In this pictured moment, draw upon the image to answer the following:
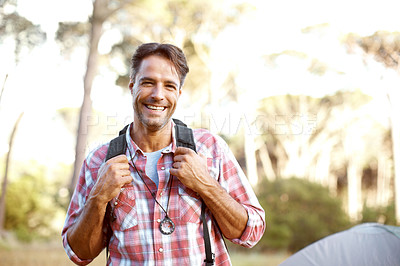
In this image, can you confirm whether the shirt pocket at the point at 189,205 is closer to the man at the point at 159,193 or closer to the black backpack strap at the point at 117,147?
the man at the point at 159,193

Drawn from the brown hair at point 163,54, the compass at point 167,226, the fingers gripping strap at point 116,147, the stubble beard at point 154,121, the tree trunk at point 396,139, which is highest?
the tree trunk at point 396,139

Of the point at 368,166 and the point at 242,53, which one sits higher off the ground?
the point at 242,53

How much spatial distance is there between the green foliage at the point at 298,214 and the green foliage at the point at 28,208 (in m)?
5.42

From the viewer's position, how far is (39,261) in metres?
6.21

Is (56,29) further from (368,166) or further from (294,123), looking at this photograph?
(368,166)

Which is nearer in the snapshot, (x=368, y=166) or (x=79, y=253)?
(x=79, y=253)

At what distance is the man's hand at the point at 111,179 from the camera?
146 centimetres

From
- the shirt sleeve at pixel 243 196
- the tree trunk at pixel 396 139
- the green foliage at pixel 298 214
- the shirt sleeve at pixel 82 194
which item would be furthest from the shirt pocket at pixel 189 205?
the tree trunk at pixel 396 139

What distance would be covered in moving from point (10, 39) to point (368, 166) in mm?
21612

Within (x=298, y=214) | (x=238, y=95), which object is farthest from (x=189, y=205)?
(x=238, y=95)

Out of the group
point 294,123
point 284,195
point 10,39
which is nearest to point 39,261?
point 10,39

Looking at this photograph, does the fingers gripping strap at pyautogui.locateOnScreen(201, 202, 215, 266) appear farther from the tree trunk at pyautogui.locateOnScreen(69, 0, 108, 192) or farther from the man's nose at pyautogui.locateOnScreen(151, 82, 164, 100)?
the tree trunk at pyautogui.locateOnScreen(69, 0, 108, 192)

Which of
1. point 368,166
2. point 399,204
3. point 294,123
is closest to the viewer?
point 399,204

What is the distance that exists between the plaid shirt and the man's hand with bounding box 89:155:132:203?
103mm
